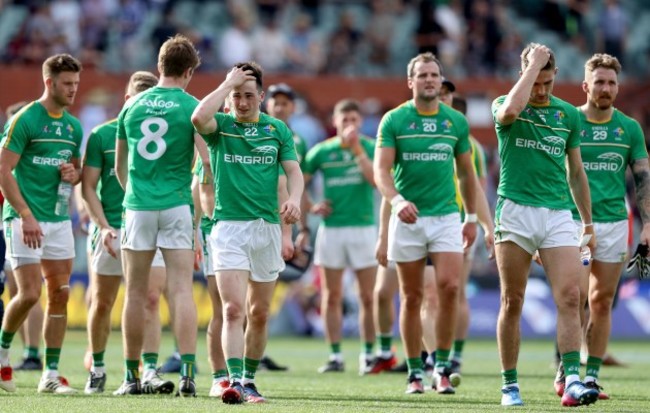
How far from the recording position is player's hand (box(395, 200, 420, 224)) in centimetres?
1051

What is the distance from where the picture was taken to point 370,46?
25875 millimetres

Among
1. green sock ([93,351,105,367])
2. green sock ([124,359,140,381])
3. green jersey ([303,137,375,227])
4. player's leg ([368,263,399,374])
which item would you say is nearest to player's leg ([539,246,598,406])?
green sock ([124,359,140,381])

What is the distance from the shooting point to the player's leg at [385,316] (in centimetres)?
1423

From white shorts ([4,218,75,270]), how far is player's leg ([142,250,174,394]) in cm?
83

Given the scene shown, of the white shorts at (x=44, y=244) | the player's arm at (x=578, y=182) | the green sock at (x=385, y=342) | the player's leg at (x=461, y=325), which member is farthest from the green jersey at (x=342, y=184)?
the player's arm at (x=578, y=182)

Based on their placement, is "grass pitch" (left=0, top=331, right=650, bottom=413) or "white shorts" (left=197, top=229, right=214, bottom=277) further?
"white shorts" (left=197, top=229, right=214, bottom=277)

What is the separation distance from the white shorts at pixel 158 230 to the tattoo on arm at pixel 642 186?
375cm

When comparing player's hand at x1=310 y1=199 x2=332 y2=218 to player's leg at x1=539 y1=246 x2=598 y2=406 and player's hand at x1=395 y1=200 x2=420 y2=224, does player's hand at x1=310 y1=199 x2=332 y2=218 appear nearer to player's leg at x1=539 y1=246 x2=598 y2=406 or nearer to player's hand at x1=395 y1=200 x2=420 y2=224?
player's hand at x1=395 y1=200 x2=420 y2=224

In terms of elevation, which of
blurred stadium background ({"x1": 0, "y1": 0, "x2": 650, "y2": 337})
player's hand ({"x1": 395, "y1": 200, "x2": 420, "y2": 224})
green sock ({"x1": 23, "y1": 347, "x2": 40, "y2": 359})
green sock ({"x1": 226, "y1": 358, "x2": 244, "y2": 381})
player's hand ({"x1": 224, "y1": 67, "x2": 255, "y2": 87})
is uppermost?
blurred stadium background ({"x1": 0, "y1": 0, "x2": 650, "y2": 337})

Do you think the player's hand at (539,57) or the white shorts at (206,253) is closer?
the player's hand at (539,57)

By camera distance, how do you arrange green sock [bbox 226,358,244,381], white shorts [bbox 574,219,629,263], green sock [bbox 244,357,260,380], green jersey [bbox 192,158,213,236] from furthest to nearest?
white shorts [bbox 574,219,629,263] < green jersey [bbox 192,158,213,236] < green sock [bbox 244,357,260,380] < green sock [bbox 226,358,244,381]

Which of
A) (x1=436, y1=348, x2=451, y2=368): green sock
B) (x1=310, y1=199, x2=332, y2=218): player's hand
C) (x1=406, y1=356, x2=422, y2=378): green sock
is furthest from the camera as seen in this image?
(x1=310, y1=199, x2=332, y2=218): player's hand

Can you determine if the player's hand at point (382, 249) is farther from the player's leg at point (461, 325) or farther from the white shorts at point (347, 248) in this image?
the white shorts at point (347, 248)

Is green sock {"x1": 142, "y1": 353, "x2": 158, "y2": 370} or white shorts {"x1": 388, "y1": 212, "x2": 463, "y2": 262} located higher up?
white shorts {"x1": 388, "y1": 212, "x2": 463, "y2": 262}
